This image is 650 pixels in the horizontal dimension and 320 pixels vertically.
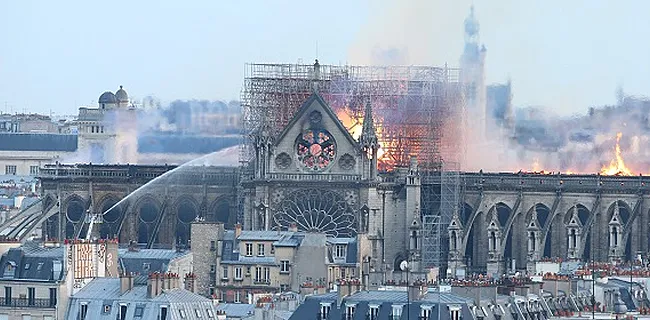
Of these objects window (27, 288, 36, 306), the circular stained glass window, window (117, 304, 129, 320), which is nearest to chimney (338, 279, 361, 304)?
window (117, 304, 129, 320)

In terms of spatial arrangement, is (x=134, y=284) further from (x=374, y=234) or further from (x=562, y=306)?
(x=374, y=234)

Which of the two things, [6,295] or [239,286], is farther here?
[239,286]

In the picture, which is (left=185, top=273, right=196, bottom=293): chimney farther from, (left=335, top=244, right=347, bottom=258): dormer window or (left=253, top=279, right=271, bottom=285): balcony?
(left=335, top=244, right=347, bottom=258): dormer window

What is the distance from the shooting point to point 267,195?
19925 centimetres

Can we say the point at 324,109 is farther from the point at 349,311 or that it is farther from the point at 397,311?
the point at 397,311

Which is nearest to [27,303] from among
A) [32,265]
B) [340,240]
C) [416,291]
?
[32,265]

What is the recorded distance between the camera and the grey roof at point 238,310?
144375mm

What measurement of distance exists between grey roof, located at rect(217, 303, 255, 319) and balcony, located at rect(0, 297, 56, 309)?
8616 millimetres

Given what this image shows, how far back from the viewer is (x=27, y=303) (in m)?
138

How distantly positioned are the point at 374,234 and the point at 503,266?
25.4ft

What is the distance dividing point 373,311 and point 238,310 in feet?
51.1

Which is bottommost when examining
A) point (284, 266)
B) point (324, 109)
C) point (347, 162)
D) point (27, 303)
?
point (27, 303)

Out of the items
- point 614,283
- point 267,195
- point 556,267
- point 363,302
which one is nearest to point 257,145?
point 267,195

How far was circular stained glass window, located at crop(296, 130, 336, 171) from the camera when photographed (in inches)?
7840
